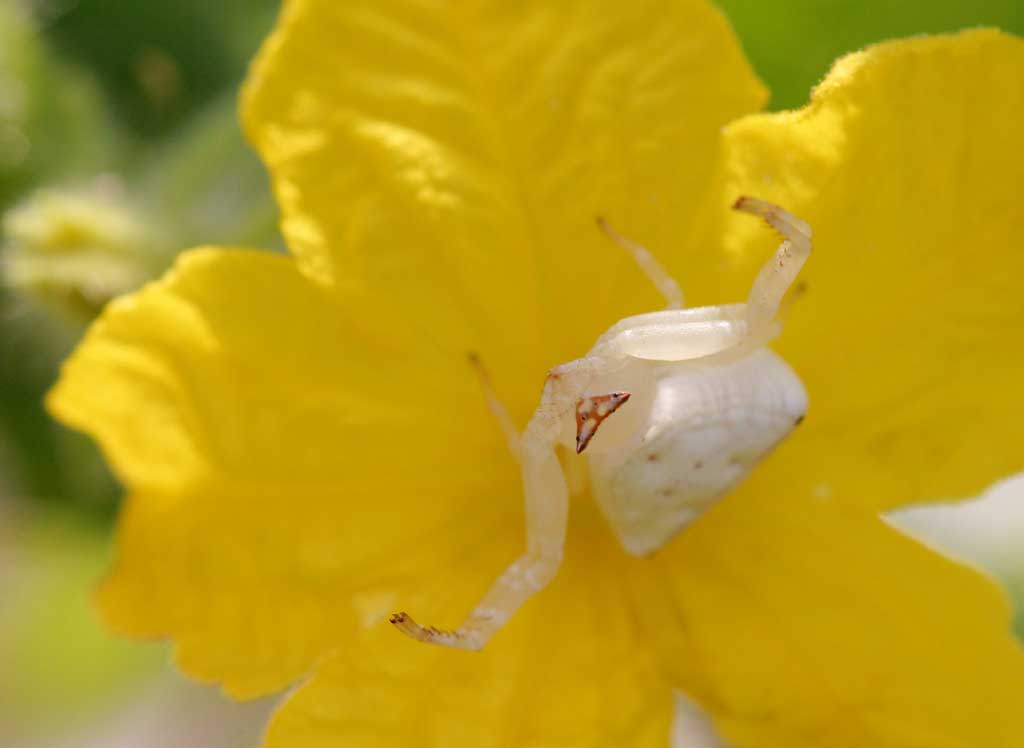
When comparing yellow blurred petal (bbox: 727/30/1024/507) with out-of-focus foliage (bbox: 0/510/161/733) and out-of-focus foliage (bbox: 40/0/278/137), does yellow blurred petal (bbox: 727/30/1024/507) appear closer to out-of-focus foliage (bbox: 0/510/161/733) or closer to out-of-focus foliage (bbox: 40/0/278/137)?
out-of-focus foliage (bbox: 40/0/278/137)

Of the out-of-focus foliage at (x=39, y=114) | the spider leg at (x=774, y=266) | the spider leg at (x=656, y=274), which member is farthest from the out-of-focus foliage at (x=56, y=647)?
the spider leg at (x=774, y=266)

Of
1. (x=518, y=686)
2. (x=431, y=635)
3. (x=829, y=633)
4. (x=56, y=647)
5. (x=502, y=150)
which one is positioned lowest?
(x=56, y=647)

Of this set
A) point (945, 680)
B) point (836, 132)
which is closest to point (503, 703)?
point (945, 680)

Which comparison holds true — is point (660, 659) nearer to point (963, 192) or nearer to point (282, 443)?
point (282, 443)

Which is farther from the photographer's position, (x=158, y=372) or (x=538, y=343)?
(x=538, y=343)

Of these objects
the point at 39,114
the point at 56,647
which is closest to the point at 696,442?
the point at 39,114

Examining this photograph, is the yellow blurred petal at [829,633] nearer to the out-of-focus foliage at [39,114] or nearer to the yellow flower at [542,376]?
the yellow flower at [542,376]

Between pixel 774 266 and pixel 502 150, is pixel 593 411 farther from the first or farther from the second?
pixel 502 150
